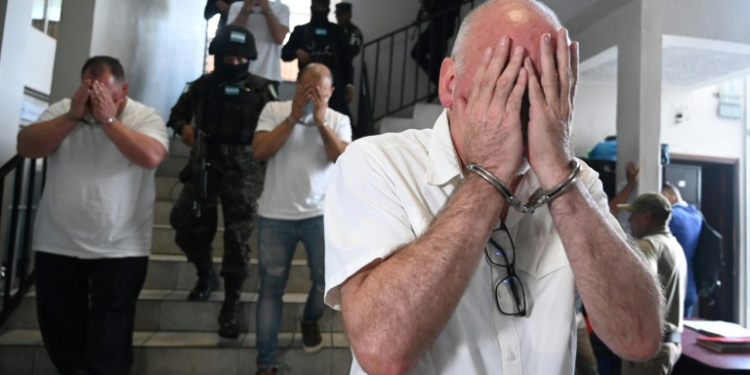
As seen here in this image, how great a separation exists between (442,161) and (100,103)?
1.86 m

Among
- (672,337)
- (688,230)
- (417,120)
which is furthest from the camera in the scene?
(417,120)

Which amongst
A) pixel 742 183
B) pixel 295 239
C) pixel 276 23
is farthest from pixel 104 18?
pixel 742 183

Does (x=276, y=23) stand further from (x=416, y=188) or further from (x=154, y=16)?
(x=416, y=188)

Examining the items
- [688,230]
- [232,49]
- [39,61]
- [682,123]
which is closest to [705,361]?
[688,230]

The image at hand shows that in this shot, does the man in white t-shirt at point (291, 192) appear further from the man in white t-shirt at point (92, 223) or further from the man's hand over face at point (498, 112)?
the man's hand over face at point (498, 112)

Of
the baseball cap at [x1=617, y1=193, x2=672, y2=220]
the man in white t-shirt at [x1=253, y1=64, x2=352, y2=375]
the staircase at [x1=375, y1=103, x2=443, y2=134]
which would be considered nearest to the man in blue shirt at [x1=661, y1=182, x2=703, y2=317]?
the baseball cap at [x1=617, y1=193, x2=672, y2=220]

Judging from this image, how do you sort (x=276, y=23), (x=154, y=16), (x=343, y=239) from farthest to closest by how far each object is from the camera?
(x=154, y=16) → (x=276, y=23) → (x=343, y=239)

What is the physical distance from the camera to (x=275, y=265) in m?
2.64

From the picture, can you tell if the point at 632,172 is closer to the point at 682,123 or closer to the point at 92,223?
the point at 682,123

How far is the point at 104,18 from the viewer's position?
11.9ft

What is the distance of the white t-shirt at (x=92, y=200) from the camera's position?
2217mm

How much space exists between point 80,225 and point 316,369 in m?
1.51

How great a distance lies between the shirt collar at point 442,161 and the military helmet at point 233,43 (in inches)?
94.7

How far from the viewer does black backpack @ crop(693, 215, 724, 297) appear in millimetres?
4137
